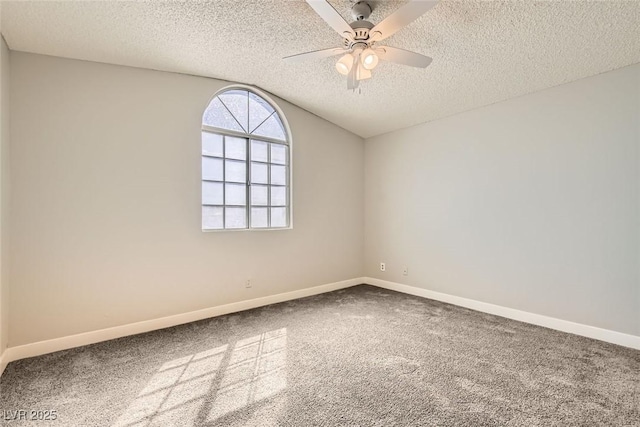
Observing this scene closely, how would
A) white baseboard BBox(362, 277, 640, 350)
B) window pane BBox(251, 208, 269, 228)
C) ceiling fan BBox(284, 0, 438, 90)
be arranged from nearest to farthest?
ceiling fan BBox(284, 0, 438, 90), white baseboard BBox(362, 277, 640, 350), window pane BBox(251, 208, 269, 228)

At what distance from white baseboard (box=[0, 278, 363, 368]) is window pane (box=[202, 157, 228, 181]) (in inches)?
59.8

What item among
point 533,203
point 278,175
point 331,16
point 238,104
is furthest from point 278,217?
point 533,203

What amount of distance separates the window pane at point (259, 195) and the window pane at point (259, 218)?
9 cm

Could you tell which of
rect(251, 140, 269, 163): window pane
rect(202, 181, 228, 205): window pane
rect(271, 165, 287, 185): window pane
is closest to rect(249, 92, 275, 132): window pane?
rect(251, 140, 269, 163): window pane

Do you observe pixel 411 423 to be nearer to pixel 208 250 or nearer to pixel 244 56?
pixel 208 250

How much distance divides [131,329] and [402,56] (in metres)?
3.44

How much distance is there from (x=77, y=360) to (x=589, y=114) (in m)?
5.02

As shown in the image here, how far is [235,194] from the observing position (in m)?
3.75

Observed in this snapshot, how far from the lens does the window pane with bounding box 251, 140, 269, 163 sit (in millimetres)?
3895

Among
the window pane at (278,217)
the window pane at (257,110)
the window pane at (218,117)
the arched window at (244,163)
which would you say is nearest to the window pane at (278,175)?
the arched window at (244,163)

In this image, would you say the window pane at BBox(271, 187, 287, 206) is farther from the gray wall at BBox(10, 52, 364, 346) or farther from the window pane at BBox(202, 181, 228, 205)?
the window pane at BBox(202, 181, 228, 205)

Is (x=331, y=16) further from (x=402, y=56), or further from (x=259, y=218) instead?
(x=259, y=218)

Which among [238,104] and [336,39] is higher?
[336,39]

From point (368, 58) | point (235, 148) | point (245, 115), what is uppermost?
point (245, 115)
